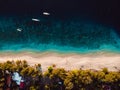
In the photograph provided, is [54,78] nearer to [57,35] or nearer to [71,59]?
[71,59]

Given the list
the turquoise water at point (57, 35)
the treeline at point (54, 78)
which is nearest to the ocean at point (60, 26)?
the turquoise water at point (57, 35)

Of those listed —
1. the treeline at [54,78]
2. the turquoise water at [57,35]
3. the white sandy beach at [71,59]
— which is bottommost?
the treeline at [54,78]

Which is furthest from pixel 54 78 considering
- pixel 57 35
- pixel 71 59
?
pixel 57 35

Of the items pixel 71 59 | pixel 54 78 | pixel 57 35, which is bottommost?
pixel 54 78

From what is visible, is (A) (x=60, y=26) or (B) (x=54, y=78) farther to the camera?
(A) (x=60, y=26)

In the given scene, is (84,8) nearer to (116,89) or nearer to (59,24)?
(59,24)

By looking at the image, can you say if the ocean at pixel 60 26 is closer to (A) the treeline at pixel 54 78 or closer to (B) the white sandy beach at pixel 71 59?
(B) the white sandy beach at pixel 71 59

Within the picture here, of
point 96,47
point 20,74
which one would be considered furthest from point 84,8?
point 20,74
